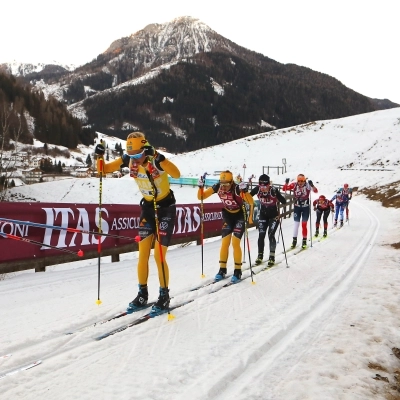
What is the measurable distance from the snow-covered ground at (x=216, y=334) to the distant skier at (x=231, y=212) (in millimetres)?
545

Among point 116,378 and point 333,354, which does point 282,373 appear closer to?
point 333,354

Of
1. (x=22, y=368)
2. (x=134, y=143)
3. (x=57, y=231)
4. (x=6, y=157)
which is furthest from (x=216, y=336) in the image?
(x=6, y=157)

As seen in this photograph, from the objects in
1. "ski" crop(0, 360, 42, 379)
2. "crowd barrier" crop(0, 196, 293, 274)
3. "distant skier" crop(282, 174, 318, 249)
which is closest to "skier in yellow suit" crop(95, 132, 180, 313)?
"ski" crop(0, 360, 42, 379)

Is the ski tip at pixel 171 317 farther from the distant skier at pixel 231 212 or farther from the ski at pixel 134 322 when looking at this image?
the distant skier at pixel 231 212

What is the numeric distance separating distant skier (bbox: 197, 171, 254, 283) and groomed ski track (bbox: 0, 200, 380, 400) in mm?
481

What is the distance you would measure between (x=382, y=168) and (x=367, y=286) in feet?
144

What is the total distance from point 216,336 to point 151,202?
216 cm

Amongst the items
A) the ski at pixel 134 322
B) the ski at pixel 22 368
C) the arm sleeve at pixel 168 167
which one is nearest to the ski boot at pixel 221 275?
the ski at pixel 134 322

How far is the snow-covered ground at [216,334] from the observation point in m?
3.21

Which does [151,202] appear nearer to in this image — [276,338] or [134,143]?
[134,143]

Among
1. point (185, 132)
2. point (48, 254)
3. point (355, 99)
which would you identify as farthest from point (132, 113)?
point (48, 254)

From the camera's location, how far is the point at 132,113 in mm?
179125

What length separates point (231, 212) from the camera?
7734mm

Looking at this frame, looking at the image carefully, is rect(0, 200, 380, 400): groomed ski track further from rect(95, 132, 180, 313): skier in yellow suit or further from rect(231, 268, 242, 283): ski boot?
rect(95, 132, 180, 313): skier in yellow suit
